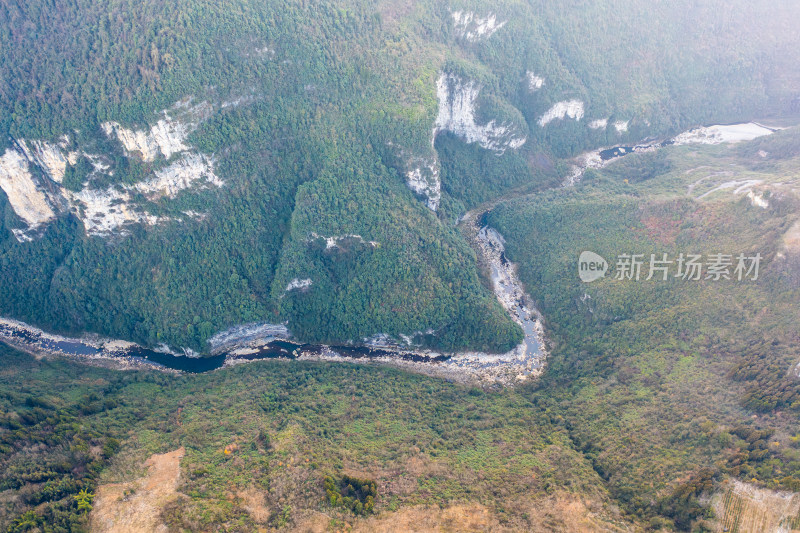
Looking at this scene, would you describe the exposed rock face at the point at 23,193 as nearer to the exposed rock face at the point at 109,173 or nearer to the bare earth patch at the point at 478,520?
the exposed rock face at the point at 109,173

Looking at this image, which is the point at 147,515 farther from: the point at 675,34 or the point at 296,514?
the point at 675,34

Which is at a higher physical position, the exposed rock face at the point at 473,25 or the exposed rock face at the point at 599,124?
the exposed rock face at the point at 473,25

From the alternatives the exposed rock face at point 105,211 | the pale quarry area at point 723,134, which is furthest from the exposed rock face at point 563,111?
the exposed rock face at point 105,211

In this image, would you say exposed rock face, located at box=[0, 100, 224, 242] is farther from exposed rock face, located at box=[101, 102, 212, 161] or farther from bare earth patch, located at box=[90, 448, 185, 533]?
bare earth patch, located at box=[90, 448, 185, 533]

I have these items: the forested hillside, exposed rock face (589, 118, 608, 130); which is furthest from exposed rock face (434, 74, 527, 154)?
exposed rock face (589, 118, 608, 130)

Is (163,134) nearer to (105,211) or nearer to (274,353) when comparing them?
(105,211)

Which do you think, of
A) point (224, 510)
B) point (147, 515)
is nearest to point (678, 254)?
point (224, 510)
